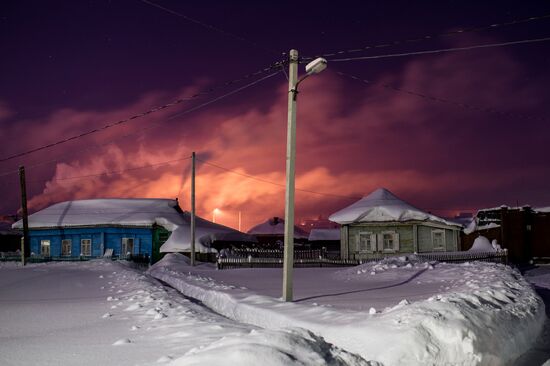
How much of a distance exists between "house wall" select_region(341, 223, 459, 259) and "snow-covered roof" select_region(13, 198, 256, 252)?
10.5m

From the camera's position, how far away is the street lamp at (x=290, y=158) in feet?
35.2

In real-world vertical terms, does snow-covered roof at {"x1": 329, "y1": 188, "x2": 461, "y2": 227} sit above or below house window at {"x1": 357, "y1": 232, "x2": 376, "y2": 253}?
above

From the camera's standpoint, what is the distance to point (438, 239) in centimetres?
3391

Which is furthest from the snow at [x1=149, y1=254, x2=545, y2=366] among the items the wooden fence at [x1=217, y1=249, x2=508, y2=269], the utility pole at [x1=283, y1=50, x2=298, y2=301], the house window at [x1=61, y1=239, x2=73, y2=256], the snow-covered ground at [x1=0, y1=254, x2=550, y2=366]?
the house window at [x1=61, y1=239, x2=73, y2=256]

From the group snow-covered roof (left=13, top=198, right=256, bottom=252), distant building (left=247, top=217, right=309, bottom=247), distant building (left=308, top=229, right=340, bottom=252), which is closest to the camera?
snow-covered roof (left=13, top=198, right=256, bottom=252)

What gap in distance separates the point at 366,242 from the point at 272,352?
102 feet

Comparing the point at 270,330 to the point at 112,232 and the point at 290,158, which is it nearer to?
the point at 290,158

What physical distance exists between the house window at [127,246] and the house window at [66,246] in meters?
5.19

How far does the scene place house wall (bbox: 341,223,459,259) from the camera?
33.5m

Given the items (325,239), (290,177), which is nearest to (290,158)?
(290,177)

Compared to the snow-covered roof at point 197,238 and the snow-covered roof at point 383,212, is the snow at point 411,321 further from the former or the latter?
the snow-covered roof at point 197,238

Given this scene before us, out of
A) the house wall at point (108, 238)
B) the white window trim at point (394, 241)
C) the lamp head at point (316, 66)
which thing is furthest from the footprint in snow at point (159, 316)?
the house wall at point (108, 238)

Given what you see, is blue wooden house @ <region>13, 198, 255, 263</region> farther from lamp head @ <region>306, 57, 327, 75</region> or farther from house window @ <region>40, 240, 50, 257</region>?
lamp head @ <region>306, 57, 327, 75</region>

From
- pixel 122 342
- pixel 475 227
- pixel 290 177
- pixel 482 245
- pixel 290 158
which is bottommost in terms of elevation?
pixel 482 245
